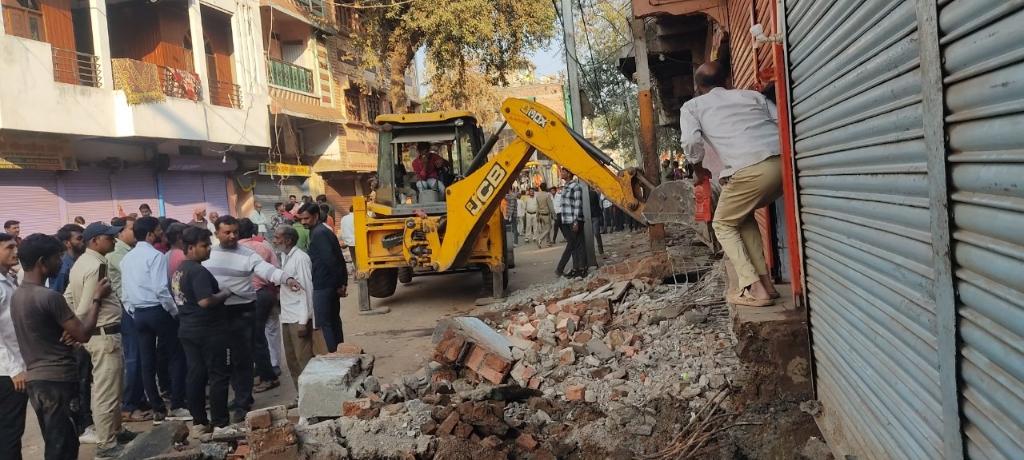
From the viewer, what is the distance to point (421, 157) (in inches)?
405

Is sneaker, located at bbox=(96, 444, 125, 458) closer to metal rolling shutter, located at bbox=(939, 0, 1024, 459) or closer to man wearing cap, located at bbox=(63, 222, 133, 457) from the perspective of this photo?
man wearing cap, located at bbox=(63, 222, 133, 457)

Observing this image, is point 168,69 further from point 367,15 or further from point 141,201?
point 367,15

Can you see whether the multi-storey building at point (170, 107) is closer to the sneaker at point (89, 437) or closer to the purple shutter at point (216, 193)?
the purple shutter at point (216, 193)

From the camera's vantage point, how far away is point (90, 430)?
5.41 m

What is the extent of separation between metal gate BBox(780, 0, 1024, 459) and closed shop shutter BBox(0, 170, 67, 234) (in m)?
13.9

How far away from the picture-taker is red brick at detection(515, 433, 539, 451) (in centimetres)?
391

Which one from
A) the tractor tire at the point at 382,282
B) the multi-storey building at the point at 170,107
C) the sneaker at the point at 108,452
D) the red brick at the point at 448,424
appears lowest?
the sneaker at the point at 108,452

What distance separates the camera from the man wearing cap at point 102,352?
484 centimetres

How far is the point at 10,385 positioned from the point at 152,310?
5.78 ft

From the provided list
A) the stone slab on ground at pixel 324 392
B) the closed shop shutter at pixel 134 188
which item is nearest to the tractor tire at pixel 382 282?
the stone slab on ground at pixel 324 392

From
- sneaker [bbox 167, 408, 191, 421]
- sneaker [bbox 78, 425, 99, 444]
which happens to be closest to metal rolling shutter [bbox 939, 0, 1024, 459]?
sneaker [bbox 167, 408, 191, 421]

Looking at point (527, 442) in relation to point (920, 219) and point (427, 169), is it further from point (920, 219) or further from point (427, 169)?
point (427, 169)

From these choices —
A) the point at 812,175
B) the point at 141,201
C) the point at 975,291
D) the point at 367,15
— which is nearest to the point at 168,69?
the point at 141,201

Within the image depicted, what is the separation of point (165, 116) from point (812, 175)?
50.3 feet
